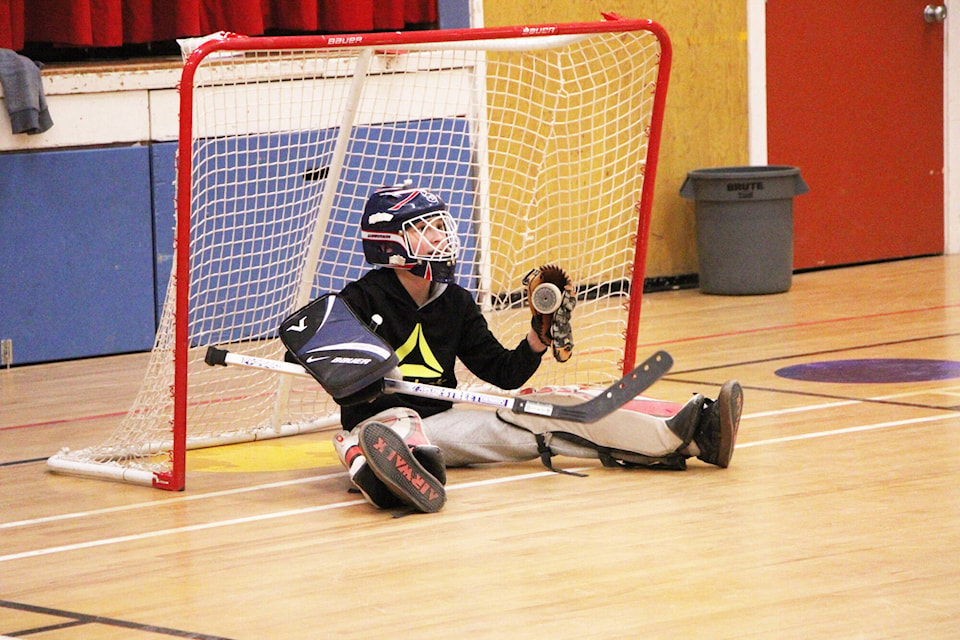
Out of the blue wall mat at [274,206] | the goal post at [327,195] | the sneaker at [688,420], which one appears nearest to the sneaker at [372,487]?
the goal post at [327,195]

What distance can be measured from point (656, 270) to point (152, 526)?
484 cm

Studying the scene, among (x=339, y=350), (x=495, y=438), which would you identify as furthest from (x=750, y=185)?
(x=339, y=350)

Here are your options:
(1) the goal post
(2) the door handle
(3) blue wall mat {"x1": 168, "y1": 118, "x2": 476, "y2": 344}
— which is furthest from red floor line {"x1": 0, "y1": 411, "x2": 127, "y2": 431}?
(2) the door handle

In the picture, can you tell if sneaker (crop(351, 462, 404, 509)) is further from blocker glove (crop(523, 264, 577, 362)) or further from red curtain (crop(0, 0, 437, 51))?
red curtain (crop(0, 0, 437, 51))

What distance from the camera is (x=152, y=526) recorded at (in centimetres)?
373

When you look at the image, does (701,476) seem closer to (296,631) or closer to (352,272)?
(296,631)

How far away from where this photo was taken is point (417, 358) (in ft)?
13.7

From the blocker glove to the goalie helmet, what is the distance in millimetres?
245

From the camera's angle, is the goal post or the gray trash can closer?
the goal post

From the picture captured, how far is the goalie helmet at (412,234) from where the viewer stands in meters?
4.07

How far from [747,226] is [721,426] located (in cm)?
395

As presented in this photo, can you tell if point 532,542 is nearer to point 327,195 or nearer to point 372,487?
point 372,487

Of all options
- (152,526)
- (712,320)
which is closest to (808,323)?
(712,320)

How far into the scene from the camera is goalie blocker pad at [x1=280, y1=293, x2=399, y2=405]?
3.77 meters
